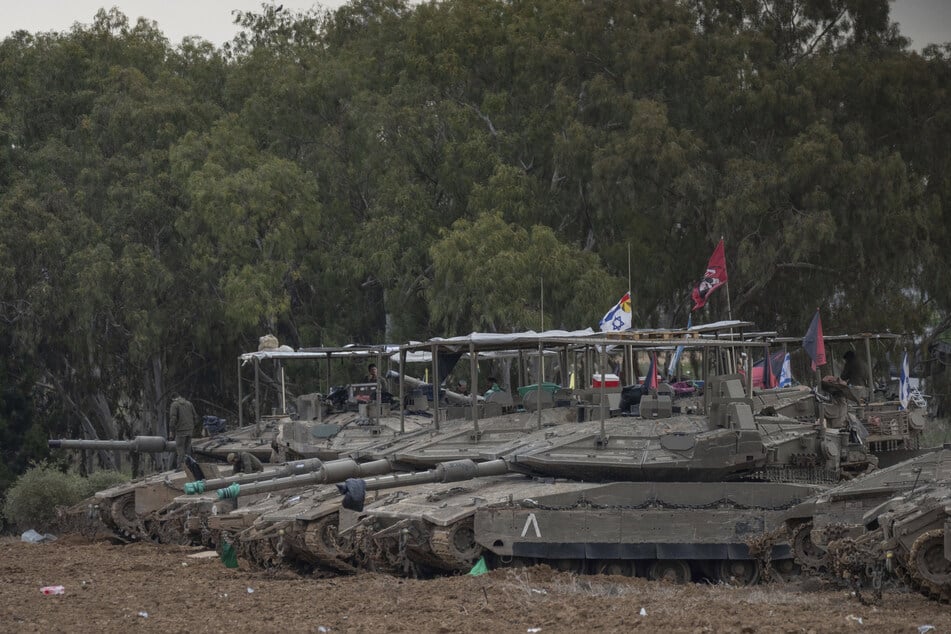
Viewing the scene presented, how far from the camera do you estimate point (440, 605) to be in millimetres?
14891

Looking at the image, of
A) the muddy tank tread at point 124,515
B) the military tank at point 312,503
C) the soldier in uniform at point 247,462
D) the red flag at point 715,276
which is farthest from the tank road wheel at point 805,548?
the red flag at point 715,276

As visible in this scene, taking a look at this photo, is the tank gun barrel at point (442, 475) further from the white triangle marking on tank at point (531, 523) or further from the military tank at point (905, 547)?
the military tank at point (905, 547)

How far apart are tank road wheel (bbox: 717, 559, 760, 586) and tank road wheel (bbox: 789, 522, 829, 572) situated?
110 cm

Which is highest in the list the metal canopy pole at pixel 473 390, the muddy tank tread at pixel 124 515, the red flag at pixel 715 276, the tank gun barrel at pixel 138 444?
the red flag at pixel 715 276

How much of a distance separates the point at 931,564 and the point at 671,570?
4479 millimetres

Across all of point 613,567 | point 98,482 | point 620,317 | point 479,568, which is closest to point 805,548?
point 613,567

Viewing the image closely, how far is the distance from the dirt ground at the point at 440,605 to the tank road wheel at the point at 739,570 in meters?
0.70

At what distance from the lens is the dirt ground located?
1316 cm

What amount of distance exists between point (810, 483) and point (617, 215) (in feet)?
71.2

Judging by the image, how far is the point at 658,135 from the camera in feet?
124

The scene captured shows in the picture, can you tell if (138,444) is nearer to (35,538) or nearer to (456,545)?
(35,538)

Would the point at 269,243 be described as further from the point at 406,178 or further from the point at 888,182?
the point at 888,182

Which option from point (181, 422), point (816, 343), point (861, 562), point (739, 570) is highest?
point (816, 343)

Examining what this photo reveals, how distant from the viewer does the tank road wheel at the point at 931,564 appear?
548 inches
